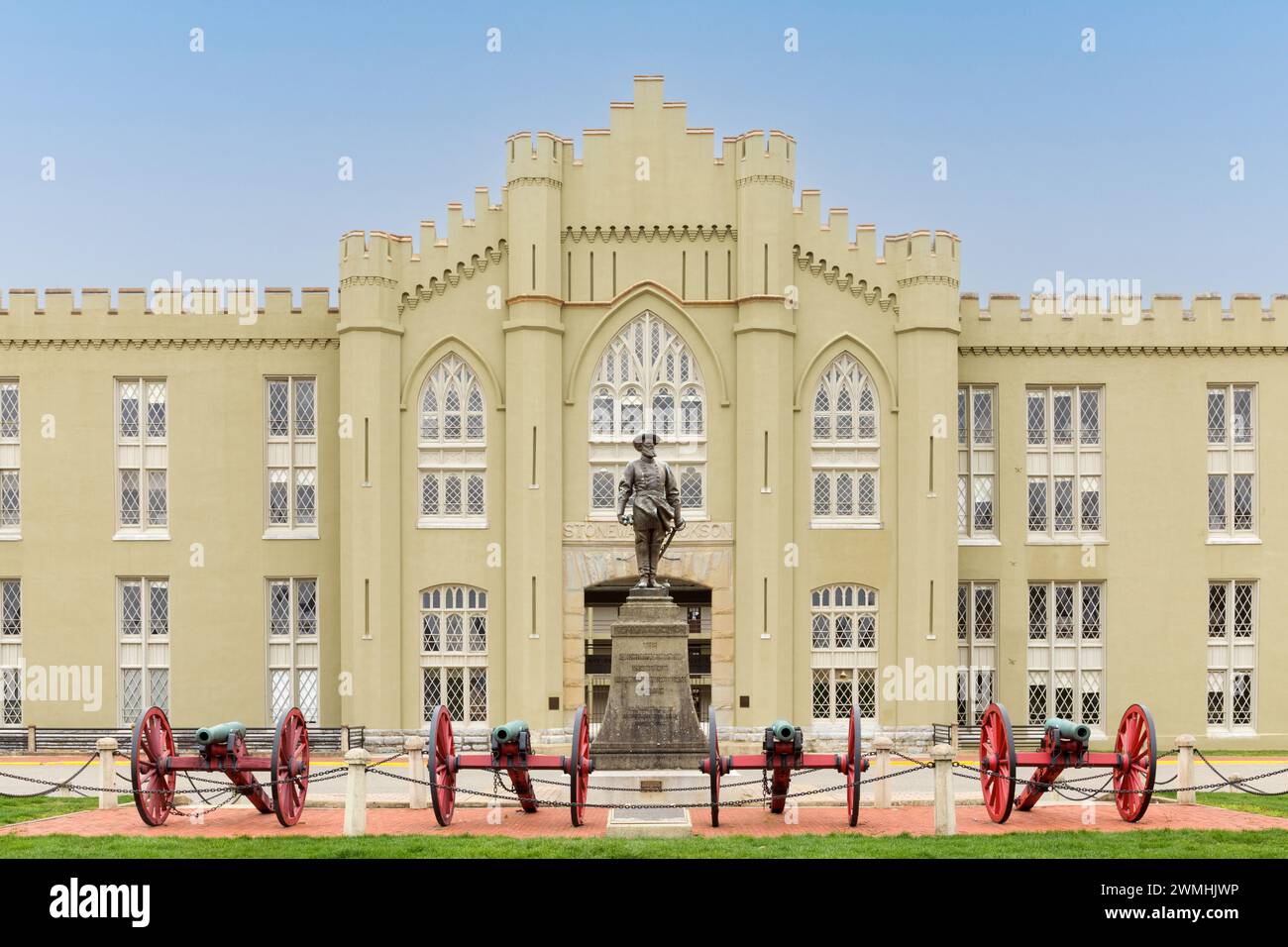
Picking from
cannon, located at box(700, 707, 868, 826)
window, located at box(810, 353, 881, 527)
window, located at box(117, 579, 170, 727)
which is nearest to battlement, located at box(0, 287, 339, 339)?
window, located at box(117, 579, 170, 727)

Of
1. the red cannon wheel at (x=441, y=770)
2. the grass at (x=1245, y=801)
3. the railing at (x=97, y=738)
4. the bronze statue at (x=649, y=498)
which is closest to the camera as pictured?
the red cannon wheel at (x=441, y=770)

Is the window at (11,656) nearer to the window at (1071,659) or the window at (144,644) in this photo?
the window at (144,644)

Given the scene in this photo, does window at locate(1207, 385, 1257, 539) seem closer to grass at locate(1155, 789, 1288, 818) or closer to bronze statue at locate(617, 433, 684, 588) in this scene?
grass at locate(1155, 789, 1288, 818)

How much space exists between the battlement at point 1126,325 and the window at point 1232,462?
1.25 m

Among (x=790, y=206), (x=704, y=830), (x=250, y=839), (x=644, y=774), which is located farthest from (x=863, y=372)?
(x=250, y=839)


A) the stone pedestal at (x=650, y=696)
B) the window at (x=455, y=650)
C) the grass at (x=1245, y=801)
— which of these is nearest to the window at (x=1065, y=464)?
the grass at (x=1245, y=801)

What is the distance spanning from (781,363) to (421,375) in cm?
757

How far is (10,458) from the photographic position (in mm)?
29062

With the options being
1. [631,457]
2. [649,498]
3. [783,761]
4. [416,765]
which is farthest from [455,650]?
[783,761]

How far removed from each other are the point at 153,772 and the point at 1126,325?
844 inches

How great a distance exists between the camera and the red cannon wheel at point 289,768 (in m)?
16.9

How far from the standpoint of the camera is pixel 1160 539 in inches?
1120

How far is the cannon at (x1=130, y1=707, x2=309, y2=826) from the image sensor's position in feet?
55.9

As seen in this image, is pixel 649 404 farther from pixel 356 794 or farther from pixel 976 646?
pixel 356 794
